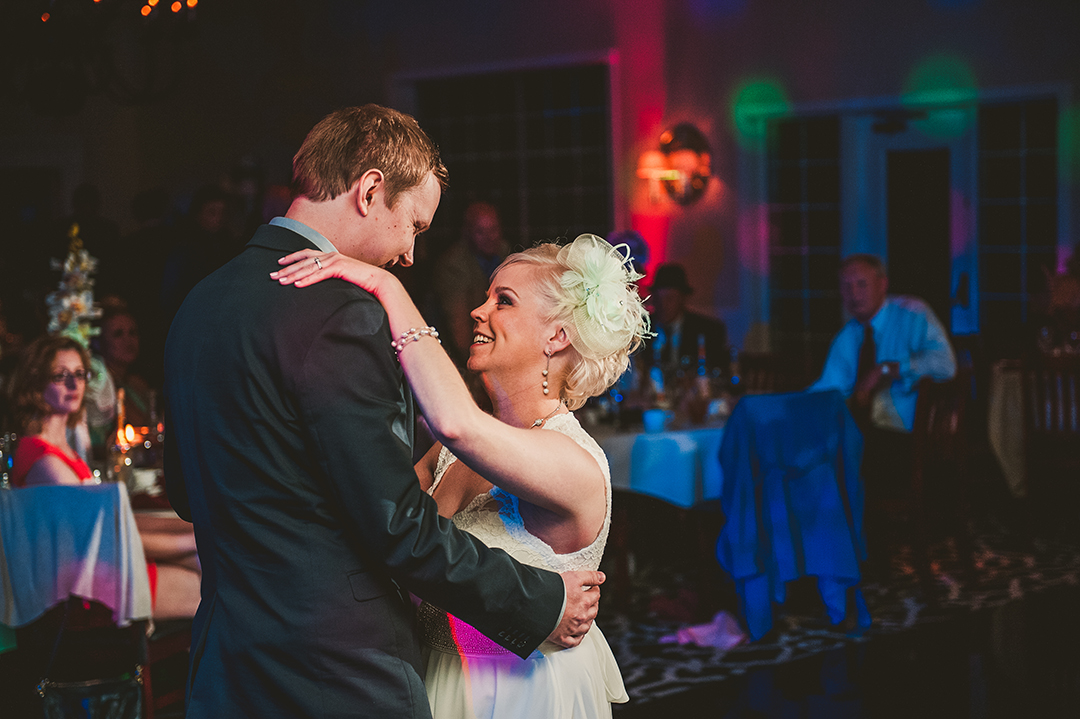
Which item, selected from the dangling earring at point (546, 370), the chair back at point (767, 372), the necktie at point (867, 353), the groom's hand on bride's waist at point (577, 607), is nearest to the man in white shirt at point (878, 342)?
the necktie at point (867, 353)

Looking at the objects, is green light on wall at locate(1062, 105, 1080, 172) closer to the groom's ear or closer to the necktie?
the necktie

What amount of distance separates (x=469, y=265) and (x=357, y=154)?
4735mm

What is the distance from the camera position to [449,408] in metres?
1.45

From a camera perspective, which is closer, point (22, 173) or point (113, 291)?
point (113, 291)

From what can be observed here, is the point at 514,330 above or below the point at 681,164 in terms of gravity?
below

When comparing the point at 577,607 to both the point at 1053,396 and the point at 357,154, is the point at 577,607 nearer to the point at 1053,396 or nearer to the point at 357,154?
the point at 357,154

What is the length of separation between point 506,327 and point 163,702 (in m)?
1.98

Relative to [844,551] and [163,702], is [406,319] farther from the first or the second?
[844,551]

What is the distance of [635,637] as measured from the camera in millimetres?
4168

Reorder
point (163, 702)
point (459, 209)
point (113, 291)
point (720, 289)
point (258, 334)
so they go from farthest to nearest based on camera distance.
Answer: point (459, 209) → point (720, 289) → point (113, 291) → point (163, 702) → point (258, 334)

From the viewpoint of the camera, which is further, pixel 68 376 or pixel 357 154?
pixel 68 376

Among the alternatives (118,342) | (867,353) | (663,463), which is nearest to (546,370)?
(663,463)

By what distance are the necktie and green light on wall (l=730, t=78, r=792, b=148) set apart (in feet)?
11.0

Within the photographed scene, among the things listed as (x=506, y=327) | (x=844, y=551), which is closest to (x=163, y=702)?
(x=506, y=327)
